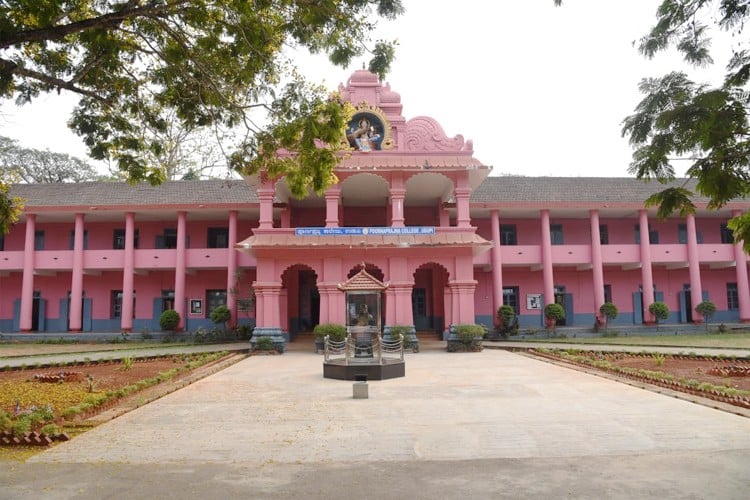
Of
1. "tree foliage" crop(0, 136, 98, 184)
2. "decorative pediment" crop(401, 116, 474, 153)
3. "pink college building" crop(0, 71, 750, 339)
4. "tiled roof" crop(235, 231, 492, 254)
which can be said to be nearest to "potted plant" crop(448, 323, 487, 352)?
"pink college building" crop(0, 71, 750, 339)

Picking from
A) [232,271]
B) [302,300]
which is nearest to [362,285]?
[302,300]

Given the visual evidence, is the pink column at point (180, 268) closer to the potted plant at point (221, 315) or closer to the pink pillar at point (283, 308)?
the potted plant at point (221, 315)

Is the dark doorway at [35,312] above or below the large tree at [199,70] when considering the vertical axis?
below

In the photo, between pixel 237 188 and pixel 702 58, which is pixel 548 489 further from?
pixel 237 188

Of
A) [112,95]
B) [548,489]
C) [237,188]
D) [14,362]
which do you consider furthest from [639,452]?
[237,188]

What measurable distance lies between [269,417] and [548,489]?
4.28 m

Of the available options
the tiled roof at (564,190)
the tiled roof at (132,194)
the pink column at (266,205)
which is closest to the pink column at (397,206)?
the pink column at (266,205)

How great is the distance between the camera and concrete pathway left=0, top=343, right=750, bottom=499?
4734 mm

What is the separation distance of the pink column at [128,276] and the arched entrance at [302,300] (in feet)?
21.5

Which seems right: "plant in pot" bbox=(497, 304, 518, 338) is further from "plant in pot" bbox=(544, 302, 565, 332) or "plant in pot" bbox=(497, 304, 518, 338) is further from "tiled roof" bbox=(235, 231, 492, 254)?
"tiled roof" bbox=(235, 231, 492, 254)

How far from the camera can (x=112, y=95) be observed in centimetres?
910

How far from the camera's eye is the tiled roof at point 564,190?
24109 millimetres

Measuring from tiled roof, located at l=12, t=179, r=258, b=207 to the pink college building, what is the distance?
0.09 meters

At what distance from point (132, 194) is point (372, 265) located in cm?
1123
